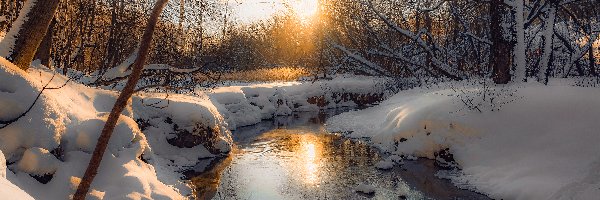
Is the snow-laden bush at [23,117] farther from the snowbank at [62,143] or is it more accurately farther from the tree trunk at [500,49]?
the tree trunk at [500,49]

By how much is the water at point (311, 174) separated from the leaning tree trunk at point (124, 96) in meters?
4.26

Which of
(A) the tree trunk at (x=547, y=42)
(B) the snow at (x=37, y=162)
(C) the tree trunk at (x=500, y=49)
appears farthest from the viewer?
(C) the tree trunk at (x=500, y=49)

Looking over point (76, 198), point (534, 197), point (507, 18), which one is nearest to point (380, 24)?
point (507, 18)

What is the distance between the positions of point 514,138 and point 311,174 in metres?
3.98

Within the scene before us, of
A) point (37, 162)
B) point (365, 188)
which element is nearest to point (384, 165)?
point (365, 188)

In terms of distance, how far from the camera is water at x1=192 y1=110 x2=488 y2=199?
7434 millimetres

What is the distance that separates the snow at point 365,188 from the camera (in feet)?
24.2

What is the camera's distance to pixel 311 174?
871 centimetres

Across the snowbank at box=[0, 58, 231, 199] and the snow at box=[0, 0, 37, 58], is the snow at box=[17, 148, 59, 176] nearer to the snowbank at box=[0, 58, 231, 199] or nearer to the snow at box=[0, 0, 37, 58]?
the snowbank at box=[0, 58, 231, 199]

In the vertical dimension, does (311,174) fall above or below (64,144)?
below

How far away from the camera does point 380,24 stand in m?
20.1

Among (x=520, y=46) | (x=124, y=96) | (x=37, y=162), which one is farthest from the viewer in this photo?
(x=520, y=46)

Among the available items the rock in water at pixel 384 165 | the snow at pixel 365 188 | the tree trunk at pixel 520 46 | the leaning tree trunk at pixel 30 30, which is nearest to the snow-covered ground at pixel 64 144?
the leaning tree trunk at pixel 30 30

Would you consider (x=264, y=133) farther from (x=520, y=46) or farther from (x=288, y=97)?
(x=520, y=46)
